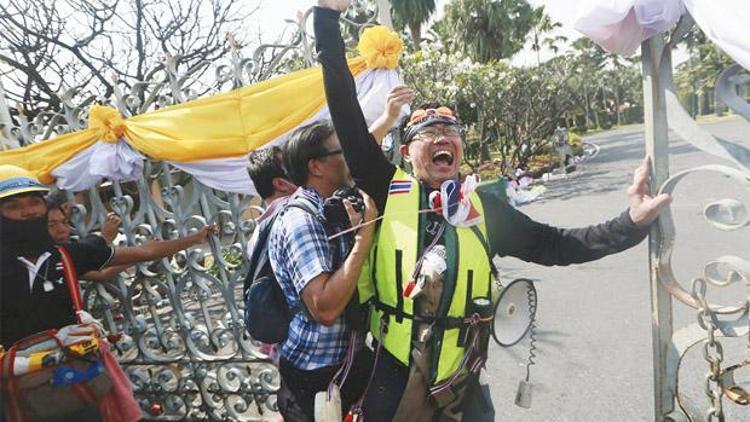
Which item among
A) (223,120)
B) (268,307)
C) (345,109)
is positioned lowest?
(268,307)

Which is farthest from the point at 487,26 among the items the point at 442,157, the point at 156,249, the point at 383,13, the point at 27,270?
the point at 27,270

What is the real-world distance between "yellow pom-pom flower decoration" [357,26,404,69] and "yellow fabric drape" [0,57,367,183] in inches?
3.1

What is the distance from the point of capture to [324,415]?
1.67m

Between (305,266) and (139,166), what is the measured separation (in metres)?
2.02

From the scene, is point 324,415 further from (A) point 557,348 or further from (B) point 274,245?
(A) point 557,348

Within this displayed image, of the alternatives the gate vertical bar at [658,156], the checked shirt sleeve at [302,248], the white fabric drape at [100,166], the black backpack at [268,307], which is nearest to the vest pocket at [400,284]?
the checked shirt sleeve at [302,248]

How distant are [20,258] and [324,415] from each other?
167 cm

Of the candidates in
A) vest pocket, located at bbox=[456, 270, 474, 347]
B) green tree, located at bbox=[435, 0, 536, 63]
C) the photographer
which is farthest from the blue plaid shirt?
green tree, located at bbox=[435, 0, 536, 63]

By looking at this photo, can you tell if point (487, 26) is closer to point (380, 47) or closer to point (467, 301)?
point (380, 47)

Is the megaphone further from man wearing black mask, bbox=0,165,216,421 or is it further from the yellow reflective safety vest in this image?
man wearing black mask, bbox=0,165,216,421

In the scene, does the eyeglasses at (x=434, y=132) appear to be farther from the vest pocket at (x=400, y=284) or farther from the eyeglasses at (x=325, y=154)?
the vest pocket at (x=400, y=284)

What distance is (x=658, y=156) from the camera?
1.55 meters

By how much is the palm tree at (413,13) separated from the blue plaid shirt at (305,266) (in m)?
22.1

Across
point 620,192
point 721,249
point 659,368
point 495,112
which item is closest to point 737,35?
point 659,368
